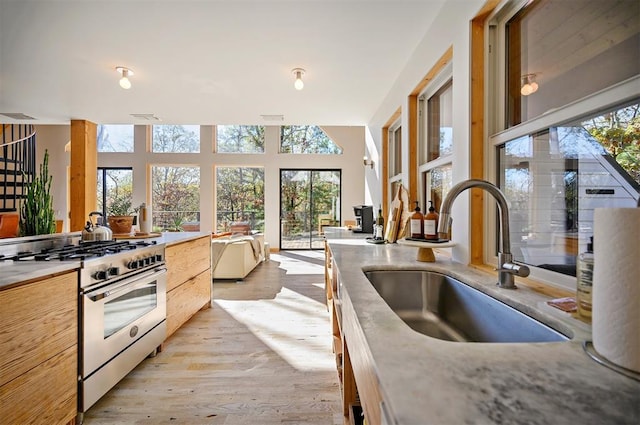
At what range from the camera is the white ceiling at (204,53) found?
6.63 feet

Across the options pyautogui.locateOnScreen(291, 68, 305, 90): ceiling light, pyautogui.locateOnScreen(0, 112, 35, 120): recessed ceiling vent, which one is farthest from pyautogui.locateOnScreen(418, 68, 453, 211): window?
pyautogui.locateOnScreen(0, 112, 35, 120): recessed ceiling vent

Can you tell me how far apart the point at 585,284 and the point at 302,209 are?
299 inches

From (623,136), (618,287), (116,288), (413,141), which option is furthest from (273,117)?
(618,287)

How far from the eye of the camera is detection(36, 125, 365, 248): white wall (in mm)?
8016

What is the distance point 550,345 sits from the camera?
626mm

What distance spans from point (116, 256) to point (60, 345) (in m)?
0.53

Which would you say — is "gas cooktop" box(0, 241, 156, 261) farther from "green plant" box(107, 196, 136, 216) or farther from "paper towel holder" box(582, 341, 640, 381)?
"green plant" box(107, 196, 136, 216)

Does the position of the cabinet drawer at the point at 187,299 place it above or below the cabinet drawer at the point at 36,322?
below

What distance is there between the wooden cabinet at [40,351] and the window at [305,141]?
23.3 ft

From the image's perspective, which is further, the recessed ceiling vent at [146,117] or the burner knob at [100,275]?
the recessed ceiling vent at [146,117]

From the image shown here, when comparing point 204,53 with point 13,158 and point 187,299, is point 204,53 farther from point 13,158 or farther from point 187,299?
point 13,158

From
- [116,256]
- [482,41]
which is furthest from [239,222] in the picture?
[482,41]

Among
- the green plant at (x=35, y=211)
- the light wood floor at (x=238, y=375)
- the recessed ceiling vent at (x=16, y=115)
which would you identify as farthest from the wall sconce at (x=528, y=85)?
the recessed ceiling vent at (x=16, y=115)

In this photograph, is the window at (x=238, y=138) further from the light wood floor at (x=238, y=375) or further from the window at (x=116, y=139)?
the light wood floor at (x=238, y=375)
